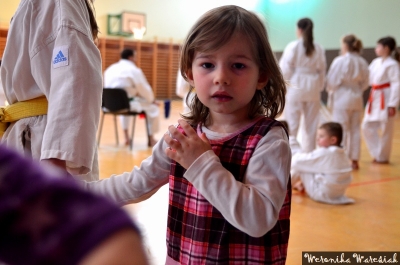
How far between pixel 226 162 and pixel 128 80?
17.1ft

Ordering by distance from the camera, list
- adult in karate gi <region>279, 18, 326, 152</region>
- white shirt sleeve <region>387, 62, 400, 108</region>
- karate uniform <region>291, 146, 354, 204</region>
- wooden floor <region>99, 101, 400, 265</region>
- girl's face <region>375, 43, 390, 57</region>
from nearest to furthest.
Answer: wooden floor <region>99, 101, 400, 265</region>, karate uniform <region>291, 146, 354, 204</region>, adult in karate gi <region>279, 18, 326, 152</region>, white shirt sleeve <region>387, 62, 400, 108</region>, girl's face <region>375, 43, 390, 57</region>

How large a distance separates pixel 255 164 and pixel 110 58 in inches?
498

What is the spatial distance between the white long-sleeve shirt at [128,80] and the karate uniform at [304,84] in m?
2.11

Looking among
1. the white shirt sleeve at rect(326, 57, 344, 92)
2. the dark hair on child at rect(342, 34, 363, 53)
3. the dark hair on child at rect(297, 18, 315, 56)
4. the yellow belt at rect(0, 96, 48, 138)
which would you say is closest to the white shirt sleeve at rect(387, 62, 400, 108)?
the dark hair on child at rect(342, 34, 363, 53)

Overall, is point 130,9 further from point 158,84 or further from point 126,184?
point 126,184

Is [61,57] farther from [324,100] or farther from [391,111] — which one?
[324,100]

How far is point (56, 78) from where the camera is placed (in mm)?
1230

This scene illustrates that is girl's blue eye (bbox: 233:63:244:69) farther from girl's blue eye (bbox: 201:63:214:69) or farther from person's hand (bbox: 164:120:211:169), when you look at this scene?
person's hand (bbox: 164:120:211:169)

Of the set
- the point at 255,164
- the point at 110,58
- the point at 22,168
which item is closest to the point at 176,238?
the point at 255,164

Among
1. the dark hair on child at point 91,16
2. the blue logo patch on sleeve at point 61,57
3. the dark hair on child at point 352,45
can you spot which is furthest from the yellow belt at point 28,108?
the dark hair on child at point 352,45

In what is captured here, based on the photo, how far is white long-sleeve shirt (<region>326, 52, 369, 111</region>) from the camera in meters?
5.00

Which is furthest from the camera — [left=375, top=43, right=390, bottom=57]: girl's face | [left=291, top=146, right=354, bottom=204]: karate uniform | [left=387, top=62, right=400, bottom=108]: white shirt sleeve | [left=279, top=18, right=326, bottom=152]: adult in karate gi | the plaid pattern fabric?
[left=375, top=43, right=390, bottom=57]: girl's face

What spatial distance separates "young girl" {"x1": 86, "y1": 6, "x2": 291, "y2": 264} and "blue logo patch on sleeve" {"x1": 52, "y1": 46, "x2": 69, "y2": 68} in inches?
13.5

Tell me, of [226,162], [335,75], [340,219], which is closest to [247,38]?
[226,162]
